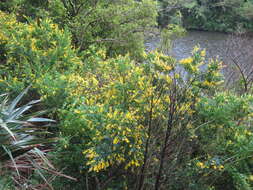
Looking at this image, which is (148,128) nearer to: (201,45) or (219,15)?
(201,45)

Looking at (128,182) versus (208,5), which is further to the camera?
(208,5)

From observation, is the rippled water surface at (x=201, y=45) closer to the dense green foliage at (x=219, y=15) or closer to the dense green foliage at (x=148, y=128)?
the dense green foliage at (x=219, y=15)

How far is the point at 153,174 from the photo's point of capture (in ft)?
11.2

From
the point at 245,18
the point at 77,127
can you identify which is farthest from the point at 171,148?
the point at 245,18

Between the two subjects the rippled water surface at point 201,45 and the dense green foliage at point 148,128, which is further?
the rippled water surface at point 201,45

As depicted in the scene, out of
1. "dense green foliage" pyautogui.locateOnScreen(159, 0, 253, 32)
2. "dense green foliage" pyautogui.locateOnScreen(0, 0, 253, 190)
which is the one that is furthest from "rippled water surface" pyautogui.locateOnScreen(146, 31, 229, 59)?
"dense green foliage" pyautogui.locateOnScreen(0, 0, 253, 190)

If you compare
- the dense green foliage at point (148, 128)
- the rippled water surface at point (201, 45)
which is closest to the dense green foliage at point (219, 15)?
the rippled water surface at point (201, 45)

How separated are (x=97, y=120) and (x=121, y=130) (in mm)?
310

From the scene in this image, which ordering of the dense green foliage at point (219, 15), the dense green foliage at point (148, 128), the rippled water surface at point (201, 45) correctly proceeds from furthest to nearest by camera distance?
the dense green foliage at point (219, 15) < the rippled water surface at point (201, 45) < the dense green foliage at point (148, 128)

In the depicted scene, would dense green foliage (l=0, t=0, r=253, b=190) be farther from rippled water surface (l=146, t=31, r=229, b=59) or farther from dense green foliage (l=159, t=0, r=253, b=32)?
dense green foliage (l=159, t=0, r=253, b=32)

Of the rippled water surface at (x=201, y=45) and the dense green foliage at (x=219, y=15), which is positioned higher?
the dense green foliage at (x=219, y=15)

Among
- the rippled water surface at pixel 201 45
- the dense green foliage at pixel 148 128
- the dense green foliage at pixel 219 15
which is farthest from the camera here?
the dense green foliage at pixel 219 15

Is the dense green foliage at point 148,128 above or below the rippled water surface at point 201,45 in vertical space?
above

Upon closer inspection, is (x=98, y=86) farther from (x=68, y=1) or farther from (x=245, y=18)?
(x=245, y=18)
